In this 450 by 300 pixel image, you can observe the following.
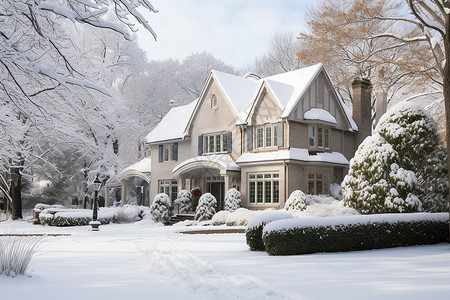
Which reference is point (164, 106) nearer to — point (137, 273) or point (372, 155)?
point (372, 155)

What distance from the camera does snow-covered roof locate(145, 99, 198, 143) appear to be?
33906mm

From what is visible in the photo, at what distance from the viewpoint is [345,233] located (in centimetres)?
1227

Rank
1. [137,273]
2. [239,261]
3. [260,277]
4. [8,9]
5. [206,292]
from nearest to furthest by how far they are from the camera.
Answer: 1. [8,9]
2. [206,292]
3. [260,277]
4. [137,273]
5. [239,261]

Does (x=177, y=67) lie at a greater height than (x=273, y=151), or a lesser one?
greater

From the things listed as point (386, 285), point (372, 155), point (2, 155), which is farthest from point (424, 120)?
point (2, 155)

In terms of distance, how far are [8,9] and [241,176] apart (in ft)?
71.4

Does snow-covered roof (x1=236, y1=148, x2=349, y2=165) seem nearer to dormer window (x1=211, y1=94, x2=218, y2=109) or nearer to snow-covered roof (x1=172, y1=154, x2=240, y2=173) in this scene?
snow-covered roof (x1=172, y1=154, x2=240, y2=173)

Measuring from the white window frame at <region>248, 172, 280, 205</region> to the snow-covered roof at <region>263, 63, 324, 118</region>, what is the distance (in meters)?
3.75

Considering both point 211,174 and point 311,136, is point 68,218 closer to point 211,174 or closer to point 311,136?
point 211,174

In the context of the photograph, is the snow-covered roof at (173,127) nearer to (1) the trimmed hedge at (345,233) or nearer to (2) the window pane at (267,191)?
(2) the window pane at (267,191)

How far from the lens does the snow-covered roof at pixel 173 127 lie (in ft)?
111

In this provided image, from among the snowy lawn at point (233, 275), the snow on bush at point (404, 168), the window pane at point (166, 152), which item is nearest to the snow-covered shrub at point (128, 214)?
the window pane at point (166, 152)

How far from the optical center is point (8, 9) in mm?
6414

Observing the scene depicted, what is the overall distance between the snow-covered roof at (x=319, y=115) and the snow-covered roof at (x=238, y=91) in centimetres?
374
